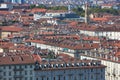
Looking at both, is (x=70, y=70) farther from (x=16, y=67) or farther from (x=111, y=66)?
(x=111, y=66)

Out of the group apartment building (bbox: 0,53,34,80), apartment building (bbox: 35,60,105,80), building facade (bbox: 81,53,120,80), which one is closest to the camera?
apartment building (bbox: 0,53,34,80)

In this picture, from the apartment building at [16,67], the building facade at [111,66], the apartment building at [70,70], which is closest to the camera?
the apartment building at [16,67]

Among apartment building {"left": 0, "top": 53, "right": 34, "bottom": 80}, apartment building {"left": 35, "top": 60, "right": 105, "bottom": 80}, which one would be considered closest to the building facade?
apartment building {"left": 35, "top": 60, "right": 105, "bottom": 80}

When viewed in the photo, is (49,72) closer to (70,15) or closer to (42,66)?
(42,66)

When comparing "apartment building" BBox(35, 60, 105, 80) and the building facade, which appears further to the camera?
the building facade

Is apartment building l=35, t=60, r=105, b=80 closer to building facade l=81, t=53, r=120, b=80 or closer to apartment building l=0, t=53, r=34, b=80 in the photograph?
apartment building l=0, t=53, r=34, b=80

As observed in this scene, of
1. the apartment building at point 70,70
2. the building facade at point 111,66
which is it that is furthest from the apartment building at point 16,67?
the building facade at point 111,66

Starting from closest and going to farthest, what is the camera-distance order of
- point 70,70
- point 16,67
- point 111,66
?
point 16,67
point 70,70
point 111,66

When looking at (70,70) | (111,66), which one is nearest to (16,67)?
(70,70)

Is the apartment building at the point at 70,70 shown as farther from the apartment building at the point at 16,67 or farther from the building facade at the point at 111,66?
the building facade at the point at 111,66

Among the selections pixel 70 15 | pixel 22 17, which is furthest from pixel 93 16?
pixel 22 17

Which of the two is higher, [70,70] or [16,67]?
[16,67]
